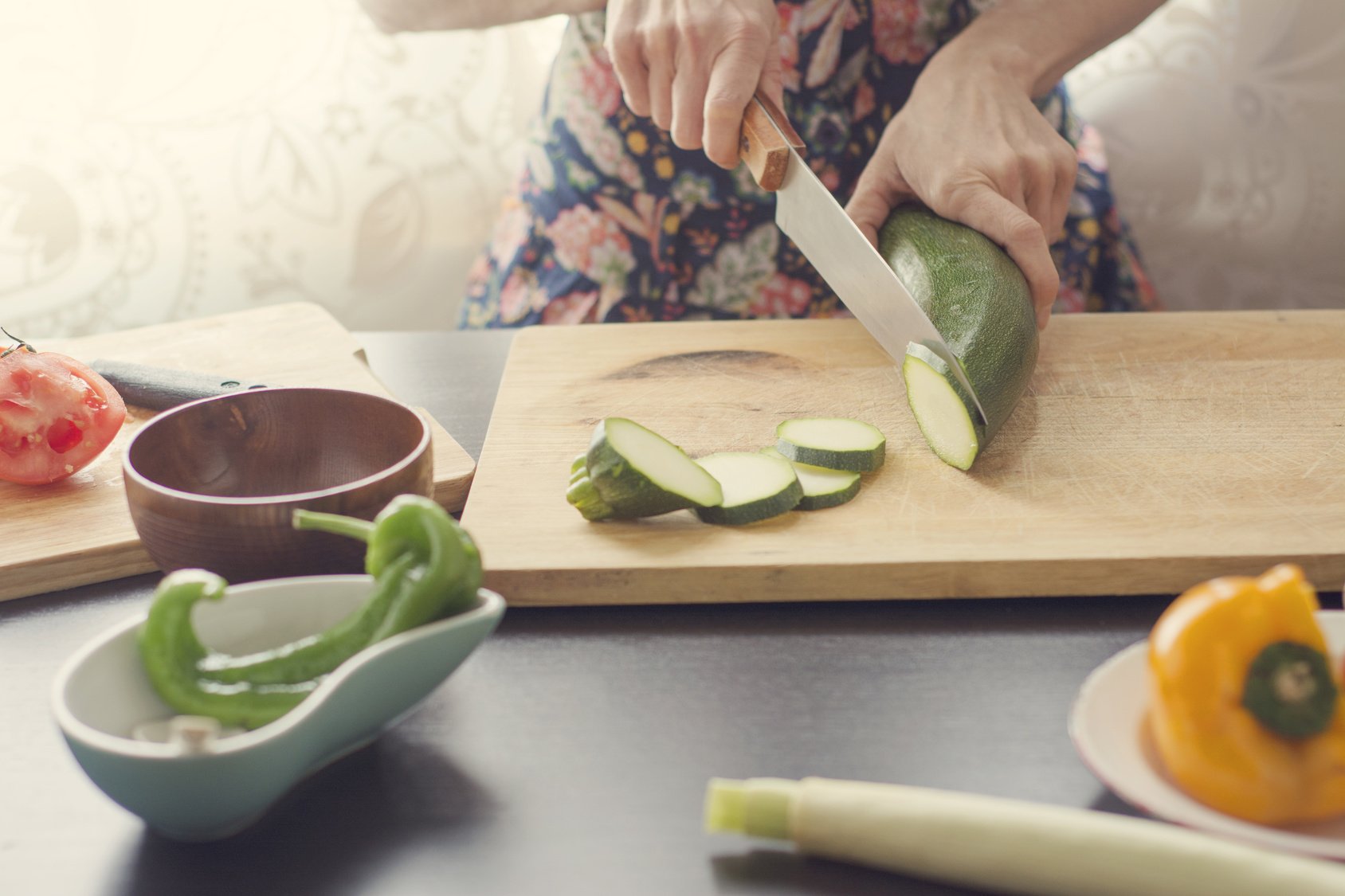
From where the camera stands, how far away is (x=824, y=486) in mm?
1315

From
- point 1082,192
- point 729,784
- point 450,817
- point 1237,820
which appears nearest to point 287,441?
point 450,817

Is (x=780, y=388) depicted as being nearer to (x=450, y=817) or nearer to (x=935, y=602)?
(x=935, y=602)

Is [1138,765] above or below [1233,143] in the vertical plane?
above

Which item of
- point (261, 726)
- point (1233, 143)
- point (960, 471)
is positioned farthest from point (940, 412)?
point (1233, 143)

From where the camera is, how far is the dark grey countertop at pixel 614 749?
31.8 inches

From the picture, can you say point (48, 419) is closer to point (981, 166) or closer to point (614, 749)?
point (614, 749)

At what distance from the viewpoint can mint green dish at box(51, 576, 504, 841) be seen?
0.73 metres

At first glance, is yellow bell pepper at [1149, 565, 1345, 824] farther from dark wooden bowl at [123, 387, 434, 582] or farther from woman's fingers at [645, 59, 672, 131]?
woman's fingers at [645, 59, 672, 131]

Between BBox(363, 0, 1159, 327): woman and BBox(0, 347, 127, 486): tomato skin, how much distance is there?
0.92 metres

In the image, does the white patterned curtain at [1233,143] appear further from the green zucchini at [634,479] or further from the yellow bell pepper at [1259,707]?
the yellow bell pepper at [1259,707]

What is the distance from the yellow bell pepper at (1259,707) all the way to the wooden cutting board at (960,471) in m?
0.41

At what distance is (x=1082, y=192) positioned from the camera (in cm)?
244

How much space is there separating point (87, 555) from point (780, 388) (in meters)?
0.95

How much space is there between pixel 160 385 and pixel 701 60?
3.00 feet
